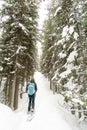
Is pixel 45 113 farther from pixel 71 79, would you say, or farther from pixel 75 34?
pixel 75 34

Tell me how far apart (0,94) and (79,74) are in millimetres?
17107

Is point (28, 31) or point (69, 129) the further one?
point (28, 31)

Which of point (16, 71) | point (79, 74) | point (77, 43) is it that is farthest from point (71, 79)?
point (16, 71)

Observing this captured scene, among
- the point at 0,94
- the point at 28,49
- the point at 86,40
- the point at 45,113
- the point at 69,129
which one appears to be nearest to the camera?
the point at 69,129

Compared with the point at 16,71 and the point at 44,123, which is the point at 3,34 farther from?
the point at 44,123

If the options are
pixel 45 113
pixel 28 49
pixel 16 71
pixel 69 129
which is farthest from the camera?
pixel 28 49

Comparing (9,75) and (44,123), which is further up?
(9,75)

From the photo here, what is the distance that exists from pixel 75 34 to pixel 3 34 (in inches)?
392

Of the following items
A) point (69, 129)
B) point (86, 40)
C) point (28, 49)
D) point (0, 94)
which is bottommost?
point (69, 129)

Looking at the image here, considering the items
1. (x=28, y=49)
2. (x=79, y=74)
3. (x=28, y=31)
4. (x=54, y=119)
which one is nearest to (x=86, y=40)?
(x=79, y=74)

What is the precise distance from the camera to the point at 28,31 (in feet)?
68.6

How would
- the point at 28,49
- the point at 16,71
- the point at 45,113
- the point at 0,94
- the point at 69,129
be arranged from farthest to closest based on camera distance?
the point at 0,94
the point at 28,49
the point at 16,71
the point at 45,113
the point at 69,129

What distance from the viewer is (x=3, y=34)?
70.7 ft

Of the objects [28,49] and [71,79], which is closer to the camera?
[71,79]
